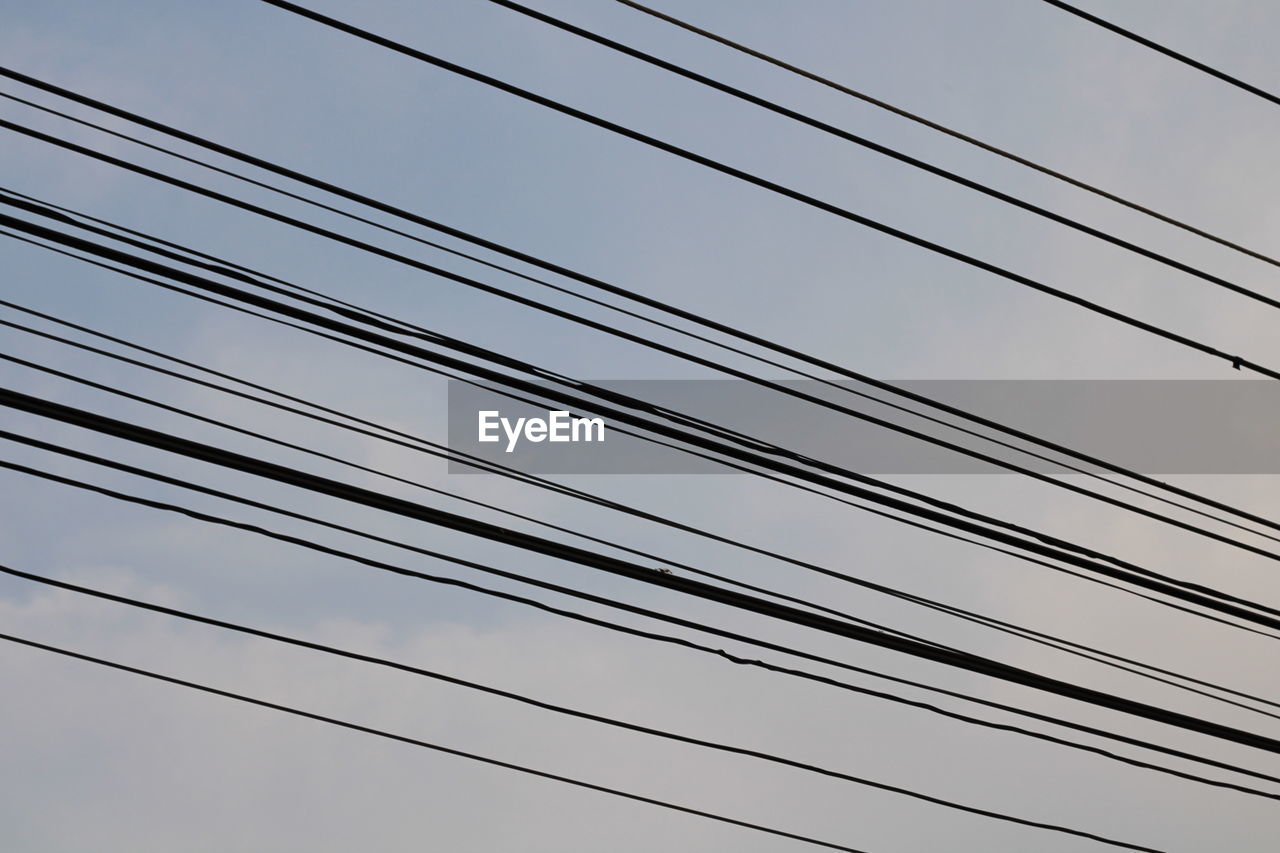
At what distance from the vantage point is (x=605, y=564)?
20.3 feet

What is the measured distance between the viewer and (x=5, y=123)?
21.0 ft

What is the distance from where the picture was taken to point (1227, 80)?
6066 millimetres

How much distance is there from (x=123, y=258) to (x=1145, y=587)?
556cm

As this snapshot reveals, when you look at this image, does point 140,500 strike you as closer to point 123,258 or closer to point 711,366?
point 123,258

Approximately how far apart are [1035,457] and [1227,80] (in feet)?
8.37

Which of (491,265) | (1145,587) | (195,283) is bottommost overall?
(1145,587)

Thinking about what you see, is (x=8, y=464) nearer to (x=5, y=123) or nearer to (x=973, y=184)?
(x=5, y=123)

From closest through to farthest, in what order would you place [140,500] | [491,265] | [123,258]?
[123,258] < [140,500] < [491,265]

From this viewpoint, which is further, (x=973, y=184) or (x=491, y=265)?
(x=491, y=265)

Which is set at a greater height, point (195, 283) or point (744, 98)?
point (744, 98)

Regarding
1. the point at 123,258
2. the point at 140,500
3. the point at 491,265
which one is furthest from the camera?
the point at 491,265

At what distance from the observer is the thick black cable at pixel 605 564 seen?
5544 mm

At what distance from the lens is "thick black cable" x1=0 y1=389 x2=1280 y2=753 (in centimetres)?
554

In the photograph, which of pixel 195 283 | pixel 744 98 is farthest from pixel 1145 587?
pixel 195 283
